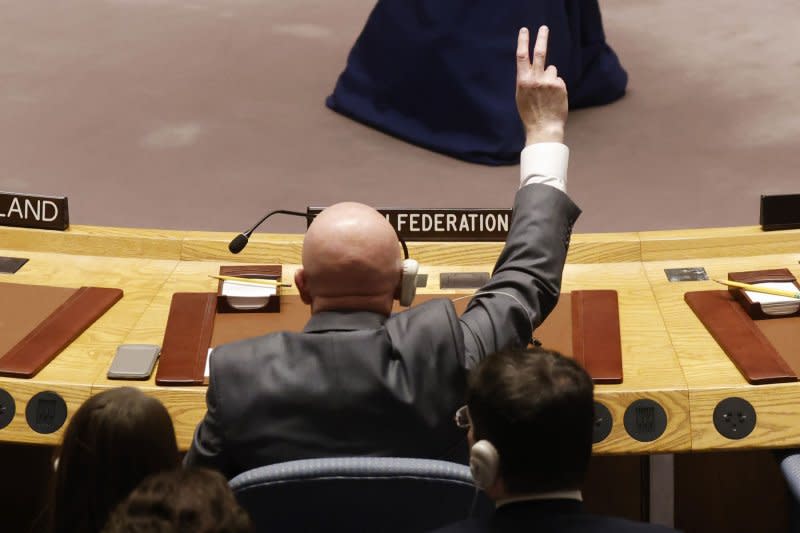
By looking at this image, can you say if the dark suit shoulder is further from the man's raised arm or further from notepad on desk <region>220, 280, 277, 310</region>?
notepad on desk <region>220, 280, 277, 310</region>

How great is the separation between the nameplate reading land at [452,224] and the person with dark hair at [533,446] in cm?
121

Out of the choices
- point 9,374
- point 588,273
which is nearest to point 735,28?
point 588,273

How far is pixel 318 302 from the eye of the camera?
1.82 metres

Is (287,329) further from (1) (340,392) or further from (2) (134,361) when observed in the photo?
(1) (340,392)

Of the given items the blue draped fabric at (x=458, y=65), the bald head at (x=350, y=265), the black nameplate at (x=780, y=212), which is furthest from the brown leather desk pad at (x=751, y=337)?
the blue draped fabric at (x=458, y=65)

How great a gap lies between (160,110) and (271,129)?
490 millimetres

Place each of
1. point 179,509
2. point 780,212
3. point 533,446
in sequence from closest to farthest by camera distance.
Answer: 1. point 179,509
2. point 533,446
3. point 780,212

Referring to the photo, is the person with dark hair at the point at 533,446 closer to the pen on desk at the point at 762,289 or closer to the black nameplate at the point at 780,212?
the pen on desk at the point at 762,289

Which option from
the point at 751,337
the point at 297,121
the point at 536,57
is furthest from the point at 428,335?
the point at 297,121

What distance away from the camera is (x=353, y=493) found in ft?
5.14

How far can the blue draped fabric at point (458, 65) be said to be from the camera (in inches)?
187

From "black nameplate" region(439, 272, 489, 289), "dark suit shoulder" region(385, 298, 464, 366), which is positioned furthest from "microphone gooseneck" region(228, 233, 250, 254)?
"dark suit shoulder" region(385, 298, 464, 366)

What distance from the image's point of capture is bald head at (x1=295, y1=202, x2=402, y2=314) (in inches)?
71.0

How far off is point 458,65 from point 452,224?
2.22m
